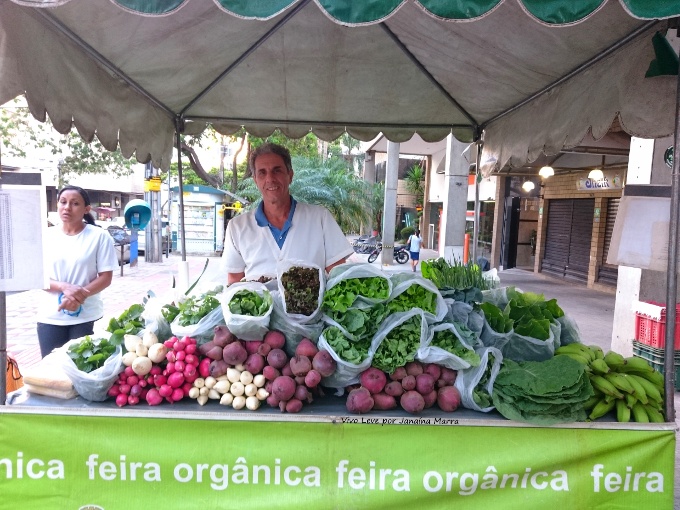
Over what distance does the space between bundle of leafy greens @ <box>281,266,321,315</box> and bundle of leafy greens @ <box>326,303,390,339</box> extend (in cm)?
11

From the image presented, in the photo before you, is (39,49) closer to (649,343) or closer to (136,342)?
(136,342)

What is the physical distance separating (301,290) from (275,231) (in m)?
1.10

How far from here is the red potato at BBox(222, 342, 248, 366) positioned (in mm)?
2035

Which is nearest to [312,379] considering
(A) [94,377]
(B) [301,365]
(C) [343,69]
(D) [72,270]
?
(B) [301,365]

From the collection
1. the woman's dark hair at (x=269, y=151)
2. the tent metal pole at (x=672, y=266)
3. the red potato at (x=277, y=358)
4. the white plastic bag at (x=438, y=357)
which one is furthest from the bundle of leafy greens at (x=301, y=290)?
the tent metal pole at (x=672, y=266)

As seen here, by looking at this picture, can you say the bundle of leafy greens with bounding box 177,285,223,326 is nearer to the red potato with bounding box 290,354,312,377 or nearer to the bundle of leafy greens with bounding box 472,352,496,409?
the red potato with bounding box 290,354,312,377

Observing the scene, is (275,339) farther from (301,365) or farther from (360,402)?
(360,402)

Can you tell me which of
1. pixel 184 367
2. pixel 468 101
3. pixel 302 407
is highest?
pixel 468 101

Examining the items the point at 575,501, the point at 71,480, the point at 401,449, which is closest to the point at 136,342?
the point at 71,480

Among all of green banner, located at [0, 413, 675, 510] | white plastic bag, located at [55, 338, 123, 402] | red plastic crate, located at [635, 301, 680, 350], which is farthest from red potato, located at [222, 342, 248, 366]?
red plastic crate, located at [635, 301, 680, 350]

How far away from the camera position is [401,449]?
1949 mm

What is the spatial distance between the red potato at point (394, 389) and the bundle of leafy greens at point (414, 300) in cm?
36

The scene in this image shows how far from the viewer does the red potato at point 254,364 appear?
2047mm

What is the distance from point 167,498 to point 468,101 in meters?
3.61
